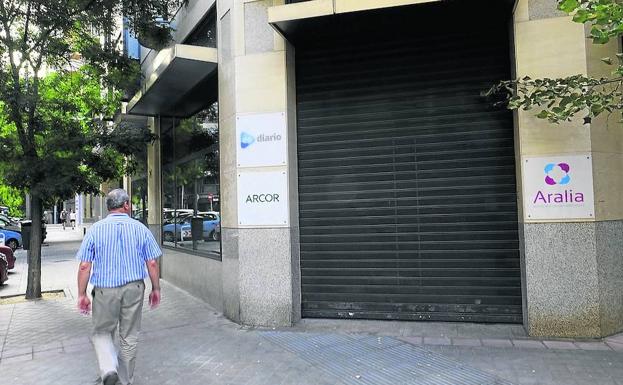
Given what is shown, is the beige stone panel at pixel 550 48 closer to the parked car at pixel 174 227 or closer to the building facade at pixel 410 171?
the building facade at pixel 410 171

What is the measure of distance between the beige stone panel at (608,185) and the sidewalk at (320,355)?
4.55 ft

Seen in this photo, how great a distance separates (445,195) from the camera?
6.07m

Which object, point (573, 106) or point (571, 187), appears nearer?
point (573, 106)

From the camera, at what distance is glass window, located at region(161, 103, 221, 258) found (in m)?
8.12

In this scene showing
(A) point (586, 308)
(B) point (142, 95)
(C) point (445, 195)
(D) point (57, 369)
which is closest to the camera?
(D) point (57, 369)

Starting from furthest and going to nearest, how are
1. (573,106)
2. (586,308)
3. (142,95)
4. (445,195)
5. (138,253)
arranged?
(142,95), (445,195), (586,308), (573,106), (138,253)

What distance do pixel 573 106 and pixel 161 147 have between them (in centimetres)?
863

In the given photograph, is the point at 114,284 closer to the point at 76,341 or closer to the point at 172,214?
the point at 76,341

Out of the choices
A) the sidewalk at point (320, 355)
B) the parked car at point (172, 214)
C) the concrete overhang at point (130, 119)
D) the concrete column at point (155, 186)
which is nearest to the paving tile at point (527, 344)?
the sidewalk at point (320, 355)

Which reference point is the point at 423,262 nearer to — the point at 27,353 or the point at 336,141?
the point at 336,141

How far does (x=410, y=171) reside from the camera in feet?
20.3

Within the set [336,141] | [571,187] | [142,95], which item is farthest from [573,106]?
[142,95]

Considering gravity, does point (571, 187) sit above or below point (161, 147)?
below

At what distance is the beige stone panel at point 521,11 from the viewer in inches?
218
